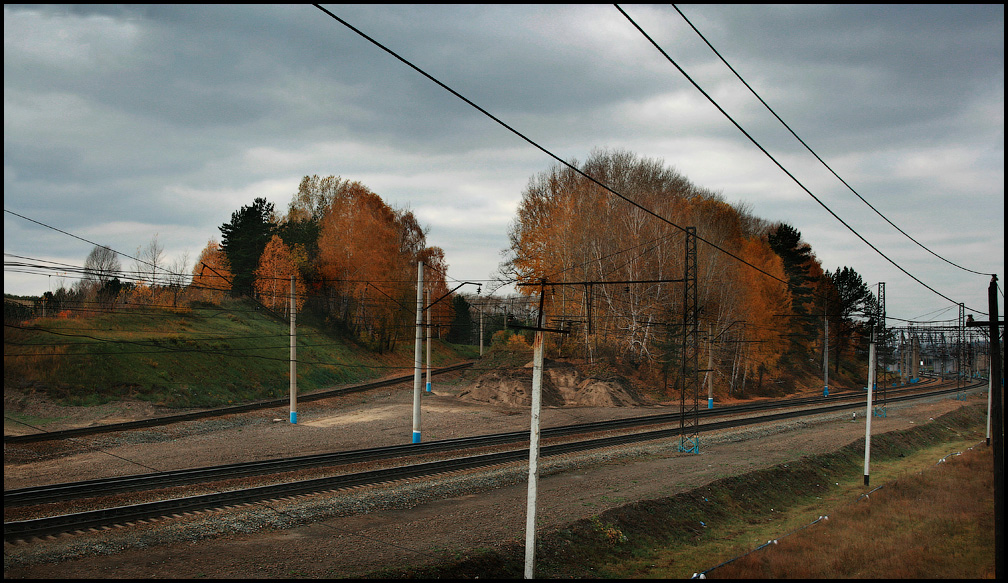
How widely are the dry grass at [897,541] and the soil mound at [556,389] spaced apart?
26056 mm

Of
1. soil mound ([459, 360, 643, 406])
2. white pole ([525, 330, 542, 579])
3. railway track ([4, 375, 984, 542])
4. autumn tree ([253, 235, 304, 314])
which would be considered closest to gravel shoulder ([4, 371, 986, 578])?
railway track ([4, 375, 984, 542])

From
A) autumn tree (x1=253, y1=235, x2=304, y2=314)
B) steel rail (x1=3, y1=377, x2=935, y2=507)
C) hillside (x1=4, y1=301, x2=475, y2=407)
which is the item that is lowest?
steel rail (x1=3, y1=377, x2=935, y2=507)

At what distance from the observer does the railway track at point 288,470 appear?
15891 mm

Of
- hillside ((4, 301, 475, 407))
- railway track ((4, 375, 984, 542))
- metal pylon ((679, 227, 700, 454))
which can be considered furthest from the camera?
hillside ((4, 301, 475, 407))

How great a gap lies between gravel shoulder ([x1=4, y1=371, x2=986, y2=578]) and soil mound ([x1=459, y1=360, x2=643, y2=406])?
24.0 feet

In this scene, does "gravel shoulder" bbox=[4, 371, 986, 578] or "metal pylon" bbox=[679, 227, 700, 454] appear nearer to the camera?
"gravel shoulder" bbox=[4, 371, 986, 578]

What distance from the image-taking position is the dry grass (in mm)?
13891

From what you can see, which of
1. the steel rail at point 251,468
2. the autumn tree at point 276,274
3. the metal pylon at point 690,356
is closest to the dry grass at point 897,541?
the metal pylon at point 690,356


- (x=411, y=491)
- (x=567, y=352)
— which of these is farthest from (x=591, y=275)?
(x=411, y=491)

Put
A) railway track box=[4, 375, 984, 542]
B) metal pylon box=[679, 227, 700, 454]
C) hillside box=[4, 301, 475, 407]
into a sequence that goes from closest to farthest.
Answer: railway track box=[4, 375, 984, 542]
metal pylon box=[679, 227, 700, 454]
hillside box=[4, 301, 475, 407]

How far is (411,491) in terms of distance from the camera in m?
19.9

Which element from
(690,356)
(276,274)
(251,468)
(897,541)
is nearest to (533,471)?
(897,541)

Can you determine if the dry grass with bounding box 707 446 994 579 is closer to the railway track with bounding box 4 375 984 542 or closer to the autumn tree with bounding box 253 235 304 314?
the railway track with bounding box 4 375 984 542

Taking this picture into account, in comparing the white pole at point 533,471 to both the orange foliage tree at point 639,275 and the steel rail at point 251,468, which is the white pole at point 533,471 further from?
the orange foliage tree at point 639,275
